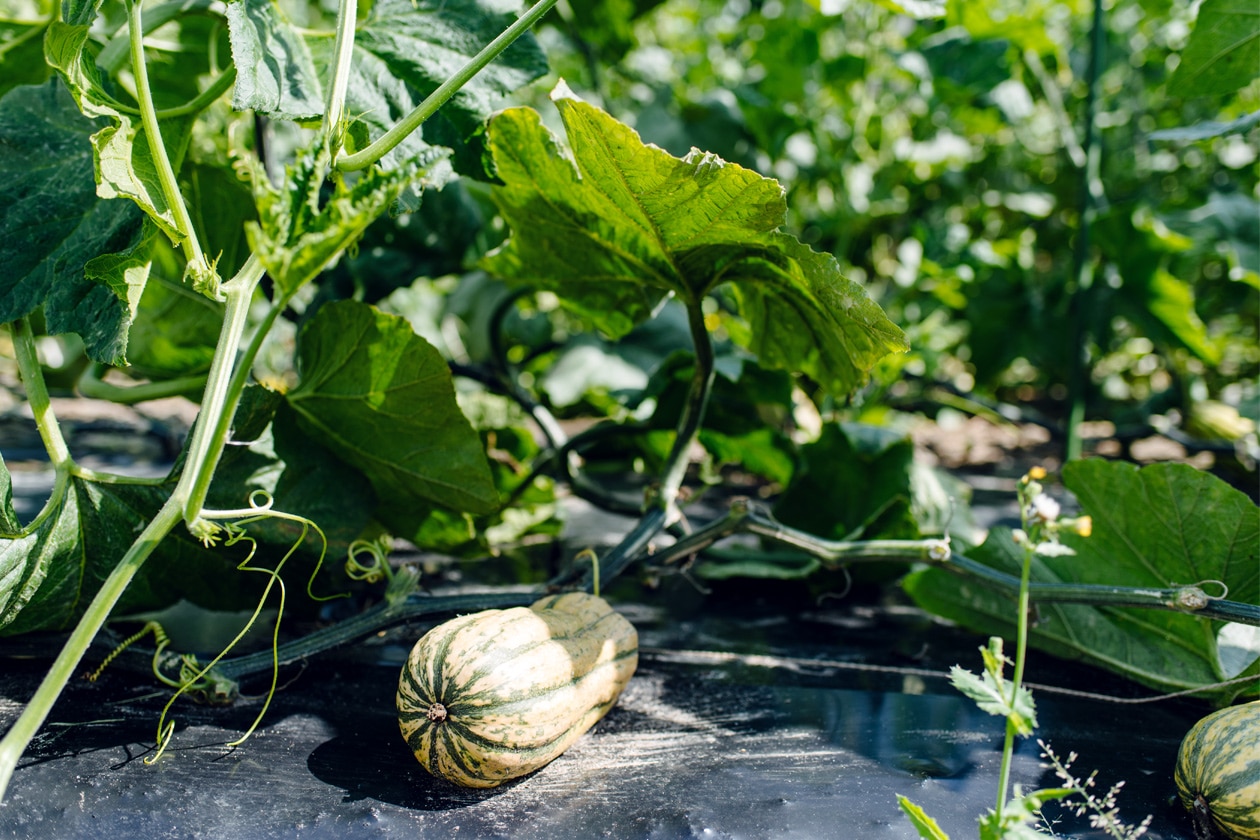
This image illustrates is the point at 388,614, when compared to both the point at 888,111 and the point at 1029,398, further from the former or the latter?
the point at 1029,398

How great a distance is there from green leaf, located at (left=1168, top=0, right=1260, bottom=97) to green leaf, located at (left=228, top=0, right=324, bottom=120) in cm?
117

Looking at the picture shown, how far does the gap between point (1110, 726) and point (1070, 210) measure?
269cm

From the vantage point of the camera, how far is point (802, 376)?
1356 millimetres

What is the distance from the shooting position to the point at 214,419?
2.25 feet

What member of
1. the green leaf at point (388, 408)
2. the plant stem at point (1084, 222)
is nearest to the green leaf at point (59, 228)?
the green leaf at point (388, 408)

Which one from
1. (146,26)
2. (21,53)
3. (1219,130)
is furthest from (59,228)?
(1219,130)

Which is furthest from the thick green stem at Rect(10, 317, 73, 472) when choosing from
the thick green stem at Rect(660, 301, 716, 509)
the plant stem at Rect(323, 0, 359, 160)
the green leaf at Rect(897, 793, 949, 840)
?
the green leaf at Rect(897, 793, 949, 840)

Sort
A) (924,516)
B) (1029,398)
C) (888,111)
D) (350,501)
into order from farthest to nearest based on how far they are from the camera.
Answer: (1029,398), (888,111), (924,516), (350,501)

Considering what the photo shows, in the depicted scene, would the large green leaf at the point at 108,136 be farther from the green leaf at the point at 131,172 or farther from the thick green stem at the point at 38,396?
the thick green stem at the point at 38,396

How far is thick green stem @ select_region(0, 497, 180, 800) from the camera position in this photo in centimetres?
56

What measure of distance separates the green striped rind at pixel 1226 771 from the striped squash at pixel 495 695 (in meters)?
0.57

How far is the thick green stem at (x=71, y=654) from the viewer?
56 centimetres

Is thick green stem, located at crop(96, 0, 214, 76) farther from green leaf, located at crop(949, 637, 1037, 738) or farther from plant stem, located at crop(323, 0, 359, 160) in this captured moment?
green leaf, located at crop(949, 637, 1037, 738)

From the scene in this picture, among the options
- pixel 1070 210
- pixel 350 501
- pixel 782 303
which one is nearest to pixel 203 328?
pixel 350 501
